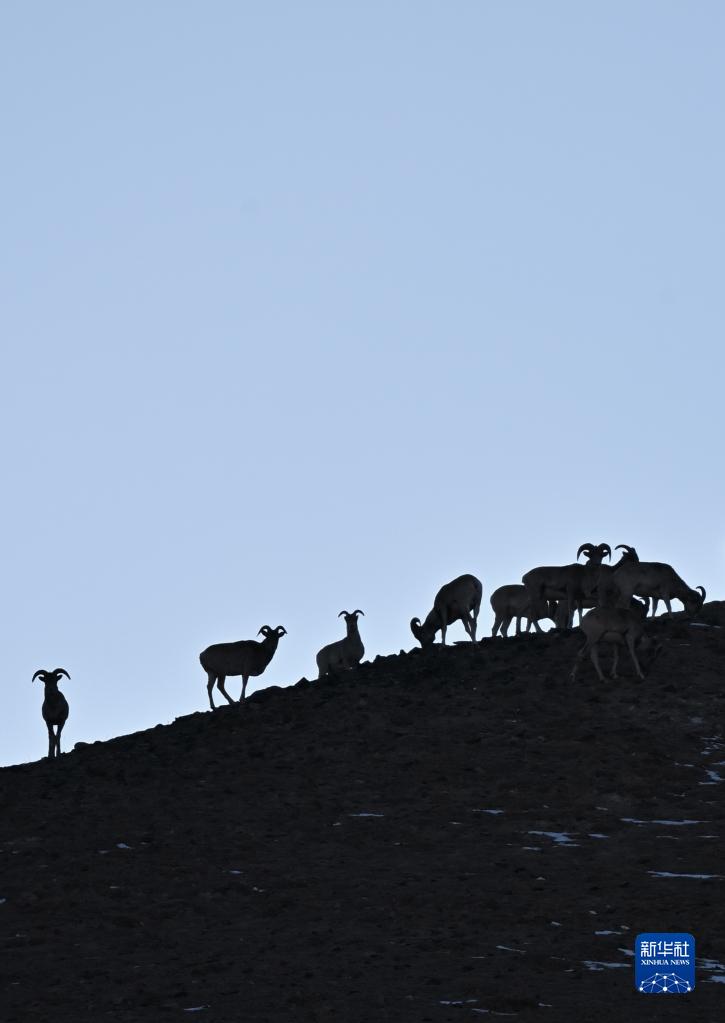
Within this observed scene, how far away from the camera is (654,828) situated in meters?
26.1

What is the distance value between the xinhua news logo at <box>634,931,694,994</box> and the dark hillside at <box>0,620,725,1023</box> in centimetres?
19

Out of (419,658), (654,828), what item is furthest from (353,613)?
(654,828)

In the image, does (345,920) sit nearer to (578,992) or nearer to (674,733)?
(578,992)

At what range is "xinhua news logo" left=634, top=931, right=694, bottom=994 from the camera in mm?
18562

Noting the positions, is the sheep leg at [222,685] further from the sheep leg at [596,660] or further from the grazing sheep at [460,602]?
the sheep leg at [596,660]

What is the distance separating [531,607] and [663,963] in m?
22.5

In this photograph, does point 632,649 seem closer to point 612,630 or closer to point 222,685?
point 612,630

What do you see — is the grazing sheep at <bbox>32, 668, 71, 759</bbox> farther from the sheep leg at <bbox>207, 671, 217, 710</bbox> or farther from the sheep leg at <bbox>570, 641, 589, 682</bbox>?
the sheep leg at <bbox>570, 641, 589, 682</bbox>

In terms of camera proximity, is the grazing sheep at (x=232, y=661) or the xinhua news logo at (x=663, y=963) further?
the grazing sheep at (x=232, y=661)

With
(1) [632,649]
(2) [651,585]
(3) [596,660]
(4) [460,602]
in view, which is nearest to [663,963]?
(1) [632,649]

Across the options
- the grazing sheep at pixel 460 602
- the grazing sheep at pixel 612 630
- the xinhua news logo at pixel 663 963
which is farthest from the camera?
the grazing sheep at pixel 460 602

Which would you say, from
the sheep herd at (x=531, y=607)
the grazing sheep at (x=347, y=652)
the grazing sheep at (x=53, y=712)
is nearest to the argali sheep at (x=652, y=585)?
the sheep herd at (x=531, y=607)

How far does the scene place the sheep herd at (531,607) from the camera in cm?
3566

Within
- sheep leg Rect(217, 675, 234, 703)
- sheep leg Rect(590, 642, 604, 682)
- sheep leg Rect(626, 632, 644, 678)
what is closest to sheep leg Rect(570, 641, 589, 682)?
sheep leg Rect(590, 642, 604, 682)
